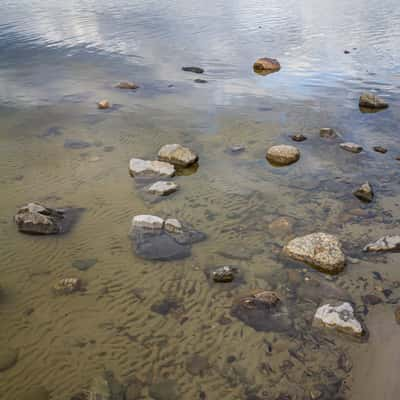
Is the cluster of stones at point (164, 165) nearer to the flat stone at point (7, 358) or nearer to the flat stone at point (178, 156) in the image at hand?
the flat stone at point (178, 156)

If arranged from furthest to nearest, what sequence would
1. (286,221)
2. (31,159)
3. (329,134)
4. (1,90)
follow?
(1,90) < (329,134) < (31,159) < (286,221)

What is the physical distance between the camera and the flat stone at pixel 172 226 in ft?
24.7

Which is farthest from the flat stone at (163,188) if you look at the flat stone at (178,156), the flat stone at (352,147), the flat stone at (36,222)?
the flat stone at (352,147)

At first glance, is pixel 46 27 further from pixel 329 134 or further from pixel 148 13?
pixel 329 134

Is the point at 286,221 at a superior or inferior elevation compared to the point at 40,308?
inferior

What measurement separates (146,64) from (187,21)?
46.1ft

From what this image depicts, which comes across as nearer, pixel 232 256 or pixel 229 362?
pixel 229 362

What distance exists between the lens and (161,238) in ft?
24.0

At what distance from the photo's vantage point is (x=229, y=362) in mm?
5109

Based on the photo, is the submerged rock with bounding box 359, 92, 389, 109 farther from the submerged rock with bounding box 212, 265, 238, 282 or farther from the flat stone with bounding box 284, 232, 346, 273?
the submerged rock with bounding box 212, 265, 238, 282

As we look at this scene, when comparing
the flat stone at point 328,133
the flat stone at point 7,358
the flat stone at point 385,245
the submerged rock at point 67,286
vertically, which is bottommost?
the flat stone at point 328,133

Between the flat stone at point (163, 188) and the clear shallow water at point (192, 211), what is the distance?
0.22 m

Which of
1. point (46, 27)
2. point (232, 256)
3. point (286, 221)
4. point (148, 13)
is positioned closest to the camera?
point (232, 256)

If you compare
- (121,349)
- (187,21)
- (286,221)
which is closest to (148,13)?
(187,21)
